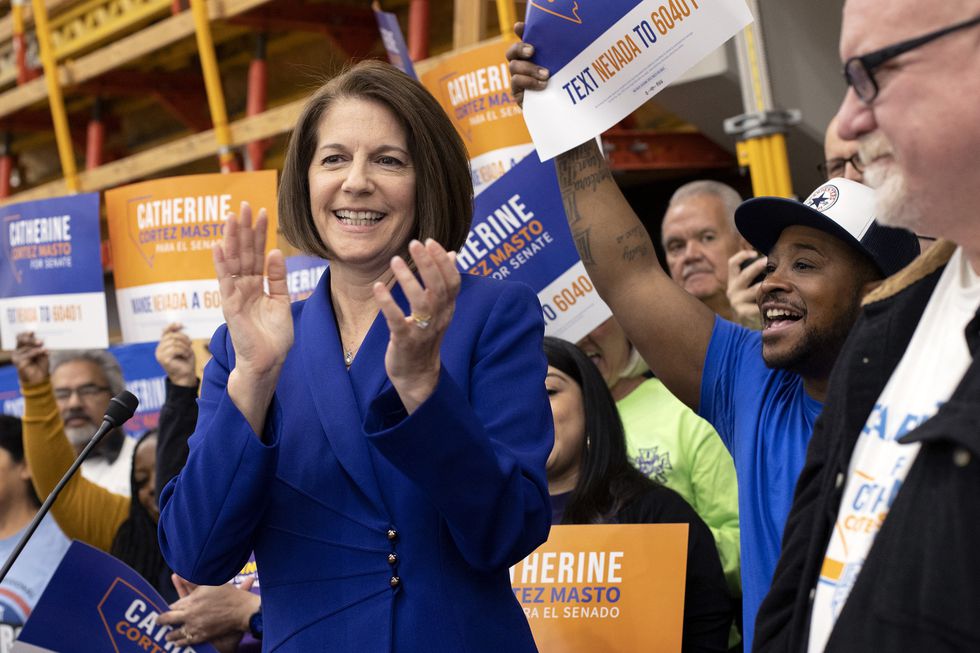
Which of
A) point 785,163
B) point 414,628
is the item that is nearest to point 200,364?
point 785,163

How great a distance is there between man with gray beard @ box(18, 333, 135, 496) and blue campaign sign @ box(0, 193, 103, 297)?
35cm

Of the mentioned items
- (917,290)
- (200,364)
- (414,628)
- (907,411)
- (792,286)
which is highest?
(200,364)

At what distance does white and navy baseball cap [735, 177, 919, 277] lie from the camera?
2533mm

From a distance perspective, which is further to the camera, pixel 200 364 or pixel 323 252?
pixel 200 364

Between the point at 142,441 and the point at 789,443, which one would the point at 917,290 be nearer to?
the point at 789,443

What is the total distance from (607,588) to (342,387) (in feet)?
3.49

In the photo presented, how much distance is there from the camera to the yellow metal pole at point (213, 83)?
6020 mm

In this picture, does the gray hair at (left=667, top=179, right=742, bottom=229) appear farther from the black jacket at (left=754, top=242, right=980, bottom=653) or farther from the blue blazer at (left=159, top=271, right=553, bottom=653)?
the black jacket at (left=754, top=242, right=980, bottom=653)

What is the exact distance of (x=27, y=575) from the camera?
168 inches

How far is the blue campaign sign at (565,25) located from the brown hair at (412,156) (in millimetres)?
604

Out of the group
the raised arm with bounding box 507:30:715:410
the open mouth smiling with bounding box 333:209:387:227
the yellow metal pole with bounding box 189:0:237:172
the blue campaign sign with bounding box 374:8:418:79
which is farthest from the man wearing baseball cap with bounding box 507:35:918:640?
the yellow metal pole with bounding box 189:0:237:172

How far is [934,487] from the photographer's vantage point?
4.17ft

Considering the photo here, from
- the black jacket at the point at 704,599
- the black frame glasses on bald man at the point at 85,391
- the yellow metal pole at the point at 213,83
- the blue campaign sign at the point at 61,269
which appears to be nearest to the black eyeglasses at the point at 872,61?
the black jacket at the point at 704,599

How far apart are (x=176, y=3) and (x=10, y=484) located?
3.38 metres
